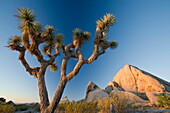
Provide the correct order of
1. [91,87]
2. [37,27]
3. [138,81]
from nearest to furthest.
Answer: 1. [37,27]
2. [91,87]
3. [138,81]

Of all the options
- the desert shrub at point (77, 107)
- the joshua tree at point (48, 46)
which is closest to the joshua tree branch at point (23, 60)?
the joshua tree at point (48, 46)

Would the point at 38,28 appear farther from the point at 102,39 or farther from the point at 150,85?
the point at 150,85

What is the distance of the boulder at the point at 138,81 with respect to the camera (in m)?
18.2

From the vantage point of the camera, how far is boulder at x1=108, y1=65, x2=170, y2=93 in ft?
59.8

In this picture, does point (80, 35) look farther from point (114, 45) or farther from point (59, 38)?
point (114, 45)

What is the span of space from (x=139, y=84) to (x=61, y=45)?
18428 millimetres

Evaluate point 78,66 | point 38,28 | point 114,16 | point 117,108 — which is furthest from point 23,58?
point 114,16

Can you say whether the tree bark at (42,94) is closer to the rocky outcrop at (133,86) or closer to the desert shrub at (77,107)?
the desert shrub at (77,107)

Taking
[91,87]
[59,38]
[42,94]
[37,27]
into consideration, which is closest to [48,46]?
[59,38]

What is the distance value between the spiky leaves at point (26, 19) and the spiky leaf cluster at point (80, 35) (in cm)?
299

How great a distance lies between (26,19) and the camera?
692 centimetres

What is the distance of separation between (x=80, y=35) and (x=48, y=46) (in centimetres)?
272

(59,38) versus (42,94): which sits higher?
(59,38)

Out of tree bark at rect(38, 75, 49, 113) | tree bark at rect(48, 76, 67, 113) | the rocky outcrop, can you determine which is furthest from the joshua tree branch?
the rocky outcrop
